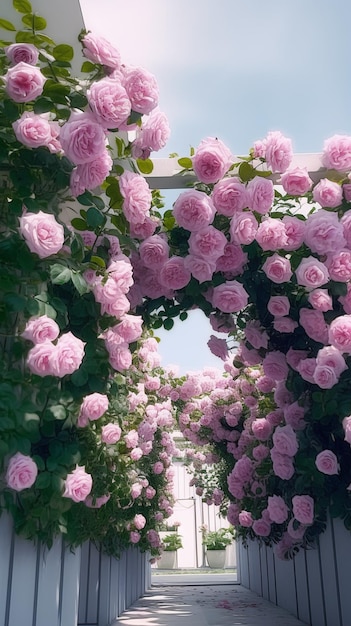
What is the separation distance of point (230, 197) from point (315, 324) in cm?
71

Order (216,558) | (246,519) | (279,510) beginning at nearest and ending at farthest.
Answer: (279,510)
(246,519)
(216,558)

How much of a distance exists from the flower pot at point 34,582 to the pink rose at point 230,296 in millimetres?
1161

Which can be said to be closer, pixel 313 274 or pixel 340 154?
pixel 313 274

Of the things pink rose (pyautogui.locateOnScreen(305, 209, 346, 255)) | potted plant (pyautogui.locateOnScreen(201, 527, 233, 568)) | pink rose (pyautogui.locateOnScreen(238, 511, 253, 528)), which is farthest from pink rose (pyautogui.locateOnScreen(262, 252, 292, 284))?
potted plant (pyautogui.locateOnScreen(201, 527, 233, 568))

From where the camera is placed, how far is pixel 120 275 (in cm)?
202

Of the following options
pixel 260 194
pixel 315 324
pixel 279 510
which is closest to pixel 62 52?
pixel 260 194

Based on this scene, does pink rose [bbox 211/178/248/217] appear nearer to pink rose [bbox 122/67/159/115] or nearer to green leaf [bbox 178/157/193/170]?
green leaf [bbox 178/157/193/170]

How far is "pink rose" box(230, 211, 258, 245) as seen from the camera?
225 cm

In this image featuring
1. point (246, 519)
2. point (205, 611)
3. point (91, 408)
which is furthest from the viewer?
point (205, 611)

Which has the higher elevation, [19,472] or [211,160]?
[211,160]

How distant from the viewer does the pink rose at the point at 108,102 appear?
1.74 metres

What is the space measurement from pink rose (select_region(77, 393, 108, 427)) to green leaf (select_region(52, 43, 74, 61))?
1156 millimetres

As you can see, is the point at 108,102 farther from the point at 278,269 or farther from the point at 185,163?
the point at 278,269

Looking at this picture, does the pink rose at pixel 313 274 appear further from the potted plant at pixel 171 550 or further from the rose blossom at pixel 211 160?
the potted plant at pixel 171 550
